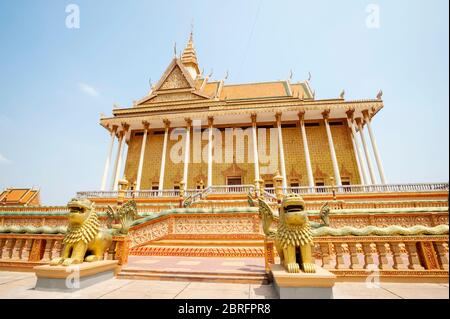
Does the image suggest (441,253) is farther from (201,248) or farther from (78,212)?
(78,212)

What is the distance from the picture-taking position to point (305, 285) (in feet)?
8.86

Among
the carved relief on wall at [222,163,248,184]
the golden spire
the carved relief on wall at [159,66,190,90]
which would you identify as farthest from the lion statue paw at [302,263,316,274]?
the golden spire

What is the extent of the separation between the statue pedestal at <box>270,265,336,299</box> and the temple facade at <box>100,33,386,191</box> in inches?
592

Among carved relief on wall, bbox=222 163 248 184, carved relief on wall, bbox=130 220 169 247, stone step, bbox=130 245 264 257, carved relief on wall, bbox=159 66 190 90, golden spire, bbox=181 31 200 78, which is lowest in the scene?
stone step, bbox=130 245 264 257

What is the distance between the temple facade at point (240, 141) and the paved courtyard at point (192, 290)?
1398cm

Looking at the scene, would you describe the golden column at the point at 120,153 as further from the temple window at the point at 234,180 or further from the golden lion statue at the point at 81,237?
the golden lion statue at the point at 81,237

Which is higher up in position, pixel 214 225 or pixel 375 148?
pixel 375 148

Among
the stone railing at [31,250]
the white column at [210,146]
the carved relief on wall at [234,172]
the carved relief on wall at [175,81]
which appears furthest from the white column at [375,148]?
the stone railing at [31,250]

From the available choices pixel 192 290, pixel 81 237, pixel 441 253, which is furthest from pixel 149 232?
pixel 441 253

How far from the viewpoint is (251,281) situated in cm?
377

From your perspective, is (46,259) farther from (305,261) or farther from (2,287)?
(305,261)

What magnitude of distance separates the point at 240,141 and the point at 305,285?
17.6 m

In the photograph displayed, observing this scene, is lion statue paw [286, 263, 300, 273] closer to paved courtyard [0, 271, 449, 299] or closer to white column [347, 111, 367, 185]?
paved courtyard [0, 271, 449, 299]

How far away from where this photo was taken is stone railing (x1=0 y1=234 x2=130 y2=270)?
172 inches
